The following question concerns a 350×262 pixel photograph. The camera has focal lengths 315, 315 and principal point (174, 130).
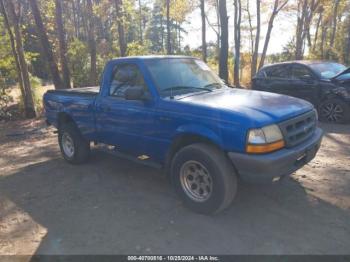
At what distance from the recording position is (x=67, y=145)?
247 inches

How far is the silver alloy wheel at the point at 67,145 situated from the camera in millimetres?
6102

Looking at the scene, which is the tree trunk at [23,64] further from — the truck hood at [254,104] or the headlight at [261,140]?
the headlight at [261,140]

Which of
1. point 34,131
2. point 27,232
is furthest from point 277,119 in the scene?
point 34,131

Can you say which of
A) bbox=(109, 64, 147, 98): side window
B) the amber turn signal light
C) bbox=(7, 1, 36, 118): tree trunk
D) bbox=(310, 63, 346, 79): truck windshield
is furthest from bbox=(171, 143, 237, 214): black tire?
bbox=(7, 1, 36, 118): tree trunk

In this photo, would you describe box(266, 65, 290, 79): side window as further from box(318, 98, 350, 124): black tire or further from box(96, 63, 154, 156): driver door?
box(96, 63, 154, 156): driver door

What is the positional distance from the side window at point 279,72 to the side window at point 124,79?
6.30 metres

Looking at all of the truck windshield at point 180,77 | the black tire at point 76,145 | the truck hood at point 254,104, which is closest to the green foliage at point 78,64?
the black tire at point 76,145

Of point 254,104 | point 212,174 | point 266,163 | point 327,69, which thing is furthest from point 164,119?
point 327,69

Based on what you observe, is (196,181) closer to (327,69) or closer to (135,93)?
(135,93)

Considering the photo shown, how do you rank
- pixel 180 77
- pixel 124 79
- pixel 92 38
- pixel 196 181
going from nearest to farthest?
pixel 196 181
pixel 180 77
pixel 124 79
pixel 92 38

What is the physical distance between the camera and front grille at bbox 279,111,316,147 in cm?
360

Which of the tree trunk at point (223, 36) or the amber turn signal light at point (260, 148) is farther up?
the tree trunk at point (223, 36)

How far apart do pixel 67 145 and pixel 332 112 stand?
6.76 meters

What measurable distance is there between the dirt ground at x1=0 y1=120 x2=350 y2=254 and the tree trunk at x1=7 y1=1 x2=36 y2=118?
6057mm
